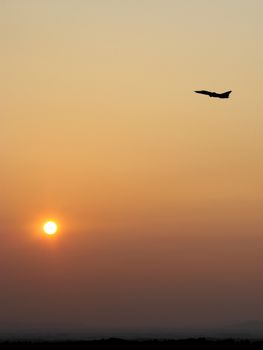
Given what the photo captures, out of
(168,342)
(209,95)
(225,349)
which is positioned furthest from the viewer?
(209,95)

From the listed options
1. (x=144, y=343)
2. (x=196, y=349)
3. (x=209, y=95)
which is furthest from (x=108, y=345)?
(x=209, y=95)

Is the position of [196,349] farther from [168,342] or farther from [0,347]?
[0,347]

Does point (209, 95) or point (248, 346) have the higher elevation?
point (209, 95)

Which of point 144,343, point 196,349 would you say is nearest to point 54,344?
point 144,343

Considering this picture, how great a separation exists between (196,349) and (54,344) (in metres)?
16.9

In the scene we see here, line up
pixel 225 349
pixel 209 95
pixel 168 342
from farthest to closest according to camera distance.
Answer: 1. pixel 209 95
2. pixel 168 342
3. pixel 225 349

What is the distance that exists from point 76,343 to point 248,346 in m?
19.4

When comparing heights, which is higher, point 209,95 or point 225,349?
point 209,95

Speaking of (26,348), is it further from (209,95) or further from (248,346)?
(209,95)

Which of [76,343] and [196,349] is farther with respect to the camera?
[76,343]

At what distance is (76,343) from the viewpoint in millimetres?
96625

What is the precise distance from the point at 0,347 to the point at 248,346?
26.8 meters

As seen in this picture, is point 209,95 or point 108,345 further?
point 209,95

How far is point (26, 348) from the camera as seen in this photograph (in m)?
93.2
